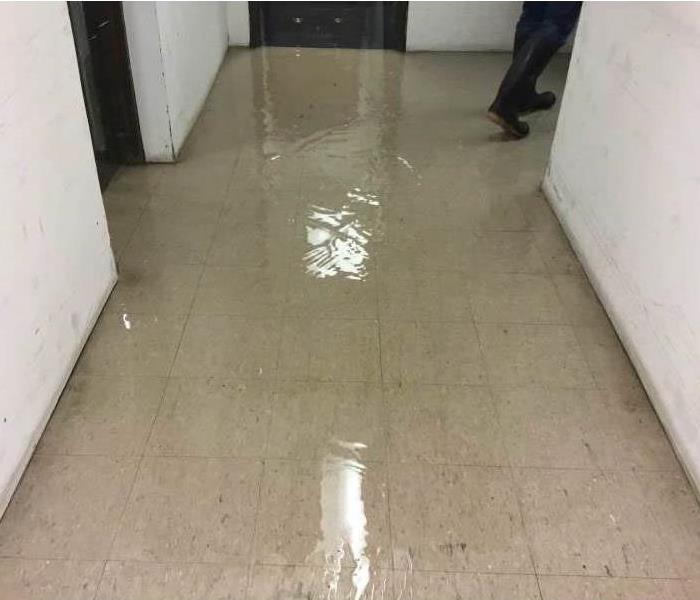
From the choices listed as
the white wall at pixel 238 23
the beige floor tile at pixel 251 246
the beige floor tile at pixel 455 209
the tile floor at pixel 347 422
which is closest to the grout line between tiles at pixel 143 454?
the tile floor at pixel 347 422

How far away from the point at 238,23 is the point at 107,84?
2405 mm

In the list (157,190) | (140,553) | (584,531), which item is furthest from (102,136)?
(584,531)

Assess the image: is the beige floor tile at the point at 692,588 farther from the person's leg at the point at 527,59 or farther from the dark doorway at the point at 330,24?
the dark doorway at the point at 330,24

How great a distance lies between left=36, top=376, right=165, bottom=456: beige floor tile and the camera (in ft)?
5.53

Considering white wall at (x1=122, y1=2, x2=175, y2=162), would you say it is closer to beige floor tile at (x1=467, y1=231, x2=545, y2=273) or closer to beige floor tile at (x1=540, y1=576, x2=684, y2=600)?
beige floor tile at (x1=467, y1=231, x2=545, y2=273)

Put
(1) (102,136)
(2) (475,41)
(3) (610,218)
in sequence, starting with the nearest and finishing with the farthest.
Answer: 1. (3) (610,218)
2. (1) (102,136)
3. (2) (475,41)

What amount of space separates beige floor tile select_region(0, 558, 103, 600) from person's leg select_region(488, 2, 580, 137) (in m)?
3.04

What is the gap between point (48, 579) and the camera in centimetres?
138

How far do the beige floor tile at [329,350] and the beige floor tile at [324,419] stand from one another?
2.0 inches

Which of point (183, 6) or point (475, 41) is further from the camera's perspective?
point (475, 41)

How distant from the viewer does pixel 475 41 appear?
5109mm

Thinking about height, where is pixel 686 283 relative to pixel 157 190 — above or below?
above

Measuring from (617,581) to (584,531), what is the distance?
0.13 meters

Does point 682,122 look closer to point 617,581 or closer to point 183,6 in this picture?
point 617,581
